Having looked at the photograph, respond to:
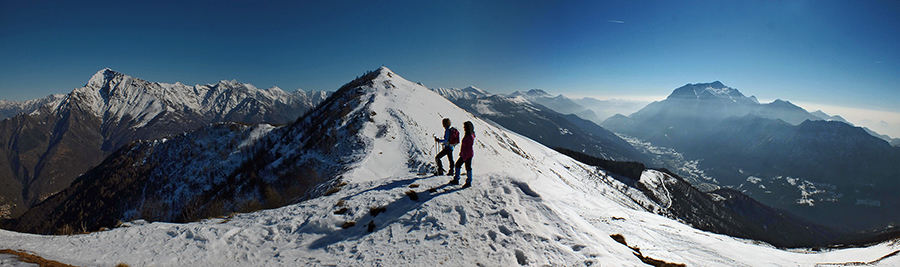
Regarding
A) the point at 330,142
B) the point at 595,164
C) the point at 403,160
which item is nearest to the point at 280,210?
the point at 403,160

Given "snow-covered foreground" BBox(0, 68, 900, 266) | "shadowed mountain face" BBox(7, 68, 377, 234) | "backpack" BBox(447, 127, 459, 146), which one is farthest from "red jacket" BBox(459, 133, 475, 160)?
"shadowed mountain face" BBox(7, 68, 377, 234)

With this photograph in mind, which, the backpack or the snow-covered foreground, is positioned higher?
the backpack

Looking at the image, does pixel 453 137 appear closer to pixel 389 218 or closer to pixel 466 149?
pixel 466 149

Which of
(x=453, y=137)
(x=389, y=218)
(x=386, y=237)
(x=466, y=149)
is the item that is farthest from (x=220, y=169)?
(x=386, y=237)

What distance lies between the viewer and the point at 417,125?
44.7 m

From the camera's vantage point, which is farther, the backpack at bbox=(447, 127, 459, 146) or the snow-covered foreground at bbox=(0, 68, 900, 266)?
the backpack at bbox=(447, 127, 459, 146)

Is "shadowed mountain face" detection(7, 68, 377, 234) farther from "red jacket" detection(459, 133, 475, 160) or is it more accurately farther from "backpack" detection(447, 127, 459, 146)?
"red jacket" detection(459, 133, 475, 160)

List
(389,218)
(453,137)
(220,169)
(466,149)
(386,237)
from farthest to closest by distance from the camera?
(220,169) → (453,137) → (466,149) → (389,218) → (386,237)

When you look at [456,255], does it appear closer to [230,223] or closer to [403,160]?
[230,223]

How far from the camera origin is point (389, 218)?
32.1ft

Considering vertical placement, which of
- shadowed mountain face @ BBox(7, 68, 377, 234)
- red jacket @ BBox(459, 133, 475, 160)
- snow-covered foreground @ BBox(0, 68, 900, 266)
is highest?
red jacket @ BBox(459, 133, 475, 160)

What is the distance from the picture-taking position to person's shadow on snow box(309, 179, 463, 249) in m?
8.90

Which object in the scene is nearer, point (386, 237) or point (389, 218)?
point (386, 237)

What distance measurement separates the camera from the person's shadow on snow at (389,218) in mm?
8898
